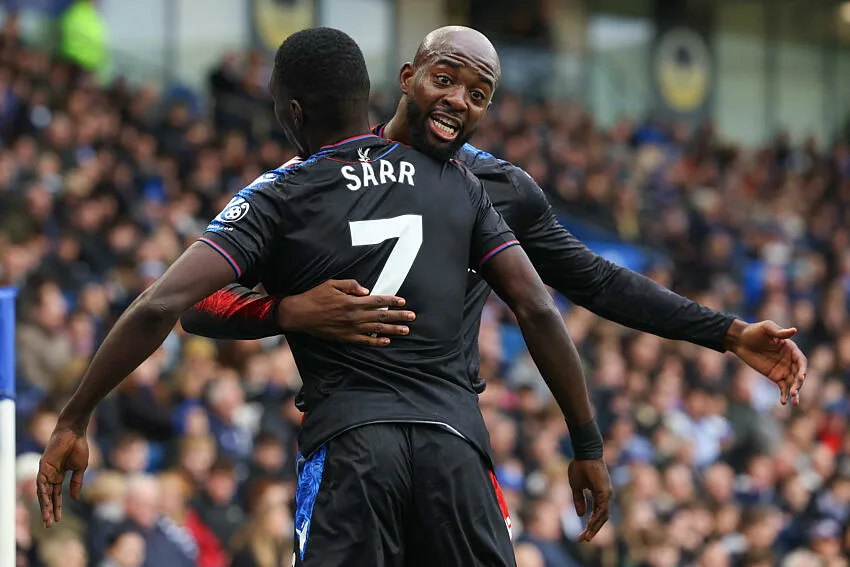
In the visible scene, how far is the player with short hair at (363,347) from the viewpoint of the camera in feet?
12.3

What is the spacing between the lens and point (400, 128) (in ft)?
14.1

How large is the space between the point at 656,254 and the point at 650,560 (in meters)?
8.26

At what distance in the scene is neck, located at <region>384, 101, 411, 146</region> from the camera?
13.9ft

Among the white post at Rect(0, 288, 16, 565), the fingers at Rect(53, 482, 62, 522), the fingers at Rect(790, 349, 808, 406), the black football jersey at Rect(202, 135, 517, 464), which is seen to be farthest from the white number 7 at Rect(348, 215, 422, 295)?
the white post at Rect(0, 288, 16, 565)

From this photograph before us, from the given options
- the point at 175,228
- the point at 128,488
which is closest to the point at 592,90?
the point at 175,228

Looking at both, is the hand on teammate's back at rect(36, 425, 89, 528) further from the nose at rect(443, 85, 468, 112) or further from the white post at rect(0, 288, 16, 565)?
the nose at rect(443, 85, 468, 112)

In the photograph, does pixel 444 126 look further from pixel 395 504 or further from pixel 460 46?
pixel 395 504

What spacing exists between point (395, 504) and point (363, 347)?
1.48ft

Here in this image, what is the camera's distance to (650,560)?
1041 cm

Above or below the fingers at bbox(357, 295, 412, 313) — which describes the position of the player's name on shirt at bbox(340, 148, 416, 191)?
above

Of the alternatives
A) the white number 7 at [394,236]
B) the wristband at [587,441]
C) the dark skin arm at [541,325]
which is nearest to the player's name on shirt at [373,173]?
the white number 7 at [394,236]

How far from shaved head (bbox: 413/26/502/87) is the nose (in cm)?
12

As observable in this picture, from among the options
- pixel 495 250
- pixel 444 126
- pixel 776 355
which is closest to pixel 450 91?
pixel 444 126

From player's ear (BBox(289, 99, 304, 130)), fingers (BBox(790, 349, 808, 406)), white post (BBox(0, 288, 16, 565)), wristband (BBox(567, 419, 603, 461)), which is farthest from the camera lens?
white post (BBox(0, 288, 16, 565))
